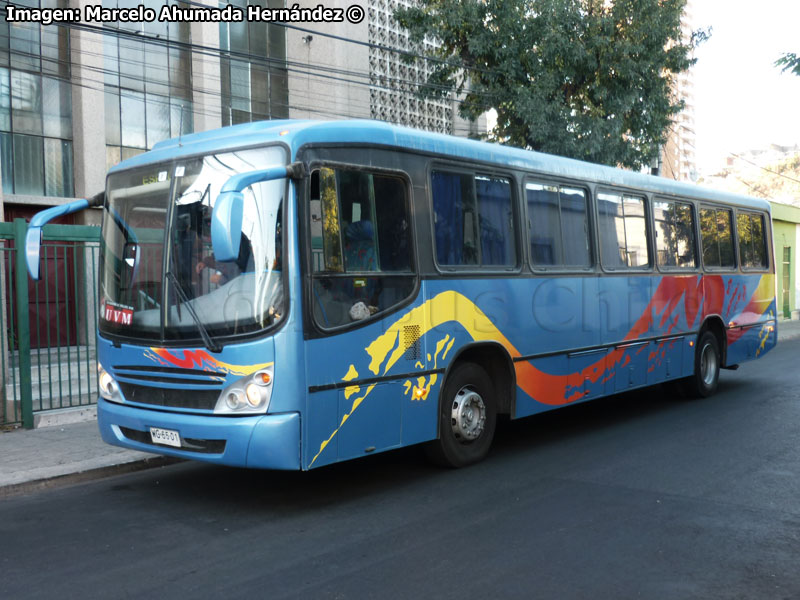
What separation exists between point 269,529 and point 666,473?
343 centimetres

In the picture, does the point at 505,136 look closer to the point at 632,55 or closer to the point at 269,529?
the point at 632,55

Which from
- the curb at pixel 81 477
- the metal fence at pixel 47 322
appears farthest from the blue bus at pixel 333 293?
the metal fence at pixel 47 322

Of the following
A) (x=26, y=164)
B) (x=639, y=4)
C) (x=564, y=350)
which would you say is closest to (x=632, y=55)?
(x=639, y=4)

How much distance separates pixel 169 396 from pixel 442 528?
220 centimetres

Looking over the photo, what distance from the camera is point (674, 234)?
10.8 metres

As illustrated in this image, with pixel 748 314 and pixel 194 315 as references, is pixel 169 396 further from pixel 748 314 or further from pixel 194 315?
pixel 748 314

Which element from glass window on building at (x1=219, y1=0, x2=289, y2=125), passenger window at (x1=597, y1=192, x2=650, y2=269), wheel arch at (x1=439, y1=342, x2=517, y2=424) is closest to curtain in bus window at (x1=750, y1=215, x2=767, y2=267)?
passenger window at (x1=597, y1=192, x2=650, y2=269)

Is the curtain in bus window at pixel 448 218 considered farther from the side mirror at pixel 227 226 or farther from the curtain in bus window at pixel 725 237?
the curtain in bus window at pixel 725 237

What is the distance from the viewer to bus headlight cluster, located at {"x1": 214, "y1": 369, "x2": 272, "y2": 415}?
18.7 ft

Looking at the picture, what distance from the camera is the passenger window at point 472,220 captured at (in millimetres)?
7090

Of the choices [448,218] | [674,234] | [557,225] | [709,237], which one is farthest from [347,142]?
[709,237]

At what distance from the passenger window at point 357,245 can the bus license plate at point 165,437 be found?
1.33 metres

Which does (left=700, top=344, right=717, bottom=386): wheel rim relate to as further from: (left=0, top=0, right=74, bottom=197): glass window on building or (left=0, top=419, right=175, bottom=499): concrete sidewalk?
(left=0, top=0, right=74, bottom=197): glass window on building

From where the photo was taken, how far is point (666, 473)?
7035 mm
